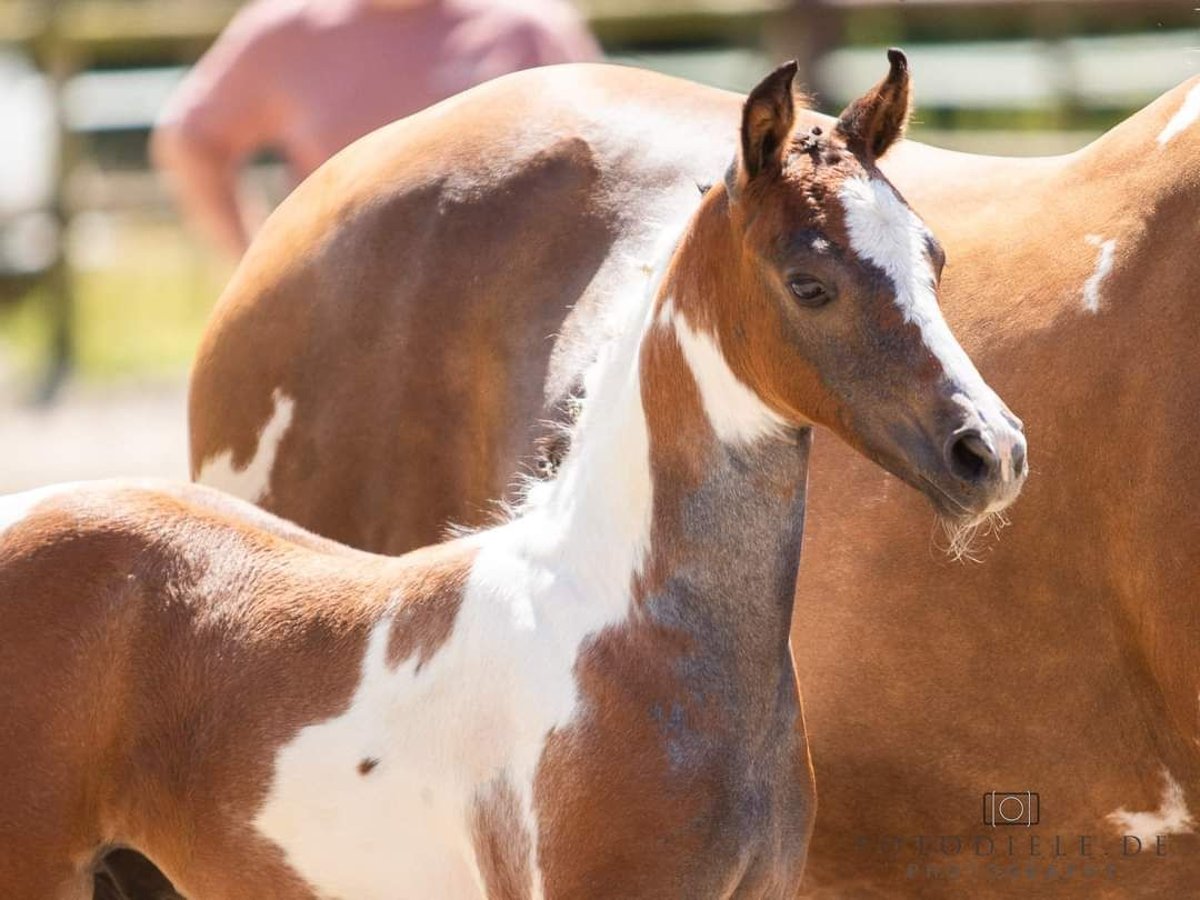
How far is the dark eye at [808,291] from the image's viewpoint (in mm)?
2225

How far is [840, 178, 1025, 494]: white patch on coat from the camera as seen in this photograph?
2.17 meters

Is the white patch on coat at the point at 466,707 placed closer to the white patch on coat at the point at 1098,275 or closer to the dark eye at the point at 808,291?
the dark eye at the point at 808,291

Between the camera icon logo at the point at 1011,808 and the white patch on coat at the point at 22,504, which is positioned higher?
the white patch on coat at the point at 22,504

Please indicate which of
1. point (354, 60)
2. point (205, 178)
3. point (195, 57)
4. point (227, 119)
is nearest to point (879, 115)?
point (354, 60)

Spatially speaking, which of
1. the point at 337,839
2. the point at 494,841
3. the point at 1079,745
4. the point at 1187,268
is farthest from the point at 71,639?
the point at 1187,268

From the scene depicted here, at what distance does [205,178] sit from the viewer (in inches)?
244

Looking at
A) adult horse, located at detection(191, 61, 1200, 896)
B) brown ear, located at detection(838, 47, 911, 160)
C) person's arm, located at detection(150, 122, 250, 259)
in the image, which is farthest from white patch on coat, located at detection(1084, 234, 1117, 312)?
person's arm, located at detection(150, 122, 250, 259)

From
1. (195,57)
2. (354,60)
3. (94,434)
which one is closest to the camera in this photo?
(354,60)

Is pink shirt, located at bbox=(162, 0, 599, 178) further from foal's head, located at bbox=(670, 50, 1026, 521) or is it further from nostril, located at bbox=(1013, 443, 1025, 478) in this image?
nostril, located at bbox=(1013, 443, 1025, 478)

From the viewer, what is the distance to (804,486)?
242 centimetres

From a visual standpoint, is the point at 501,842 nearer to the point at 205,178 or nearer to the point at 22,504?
the point at 22,504

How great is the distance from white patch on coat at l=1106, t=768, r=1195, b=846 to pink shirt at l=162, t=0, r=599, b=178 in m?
3.30

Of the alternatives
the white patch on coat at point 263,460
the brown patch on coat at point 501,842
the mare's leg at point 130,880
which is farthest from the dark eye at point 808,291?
the white patch on coat at point 263,460

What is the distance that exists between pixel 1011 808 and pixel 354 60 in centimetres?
360
